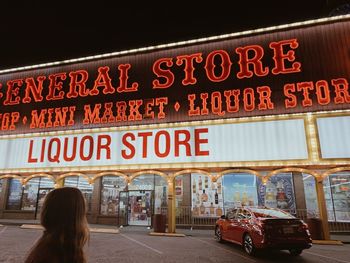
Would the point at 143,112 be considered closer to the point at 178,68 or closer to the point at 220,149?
the point at 178,68

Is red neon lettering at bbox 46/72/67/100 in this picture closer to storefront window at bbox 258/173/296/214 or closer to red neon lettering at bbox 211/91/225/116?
red neon lettering at bbox 211/91/225/116

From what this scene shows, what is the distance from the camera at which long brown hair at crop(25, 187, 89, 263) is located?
7.43 feet

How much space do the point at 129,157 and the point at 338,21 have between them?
47.7 feet

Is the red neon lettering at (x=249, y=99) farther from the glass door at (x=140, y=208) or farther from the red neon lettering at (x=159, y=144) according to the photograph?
the glass door at (x=140, y=208)

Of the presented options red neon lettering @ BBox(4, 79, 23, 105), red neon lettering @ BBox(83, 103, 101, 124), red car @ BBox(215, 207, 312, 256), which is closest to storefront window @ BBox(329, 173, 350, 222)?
red car @ BBox(215, 207, 312, 256)

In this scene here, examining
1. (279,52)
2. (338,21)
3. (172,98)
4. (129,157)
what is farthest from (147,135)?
(338,21)

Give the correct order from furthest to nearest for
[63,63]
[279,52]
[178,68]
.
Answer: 1. [63,63]
2. [178,68]
3. [279,52]

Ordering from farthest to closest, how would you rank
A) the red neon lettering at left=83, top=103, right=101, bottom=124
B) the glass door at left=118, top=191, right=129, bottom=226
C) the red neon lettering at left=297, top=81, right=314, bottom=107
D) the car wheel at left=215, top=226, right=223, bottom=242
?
the glass door at left=118, top=191, right=129, bottom=226
the red neon lettering at left=83, top=103, right=101, bottom=124
the red neon lettering at left=297, top=81, right=314, bottom=107
the car wheel at left=215, top=226, right=223, bottom=242

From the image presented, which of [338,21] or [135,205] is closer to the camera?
[338,21]

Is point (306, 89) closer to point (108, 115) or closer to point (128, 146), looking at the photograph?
point (128, 146)

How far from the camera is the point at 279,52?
17906 mm

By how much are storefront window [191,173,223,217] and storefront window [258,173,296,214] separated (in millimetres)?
2637

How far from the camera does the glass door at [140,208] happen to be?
20.2 metres

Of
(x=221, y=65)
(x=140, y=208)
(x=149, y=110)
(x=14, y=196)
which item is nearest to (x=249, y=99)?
(x=221, y=65)
